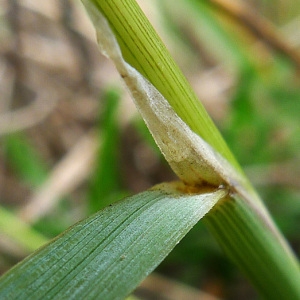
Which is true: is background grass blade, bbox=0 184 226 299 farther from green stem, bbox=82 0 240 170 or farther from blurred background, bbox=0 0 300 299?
blurred background, bbox=0 0 300 299

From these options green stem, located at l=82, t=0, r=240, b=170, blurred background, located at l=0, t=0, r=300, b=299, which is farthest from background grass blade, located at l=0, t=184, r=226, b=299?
blurred background, located at l=0, t=0, r=300, b=299

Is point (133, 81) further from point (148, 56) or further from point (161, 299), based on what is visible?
point (161, 299)

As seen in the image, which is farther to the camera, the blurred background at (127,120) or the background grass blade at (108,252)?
the blurred background at (127,120)

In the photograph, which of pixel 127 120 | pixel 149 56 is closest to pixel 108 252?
pixel 149 56

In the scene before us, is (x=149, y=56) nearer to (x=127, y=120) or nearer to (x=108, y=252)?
(x=108, y=252)

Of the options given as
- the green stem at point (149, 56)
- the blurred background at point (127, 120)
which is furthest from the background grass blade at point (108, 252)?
the blurred background at point (127, 120)

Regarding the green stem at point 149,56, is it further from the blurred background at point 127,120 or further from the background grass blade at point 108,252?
the blurred background at point 127,120

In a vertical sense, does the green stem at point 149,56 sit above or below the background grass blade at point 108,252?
above
